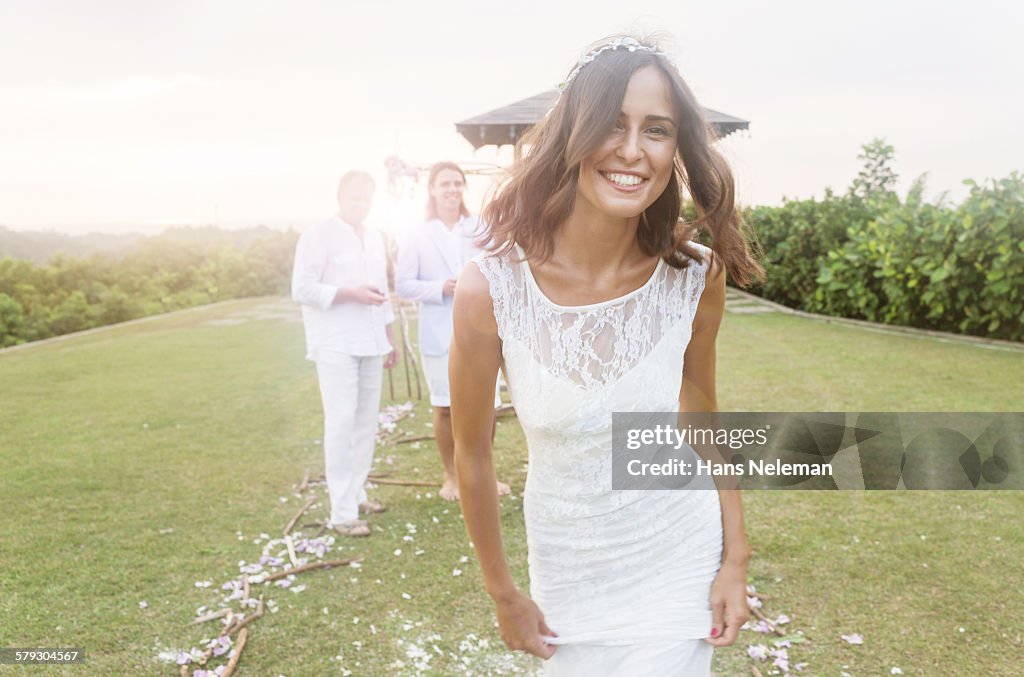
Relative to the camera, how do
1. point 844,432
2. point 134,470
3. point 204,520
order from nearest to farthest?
point 204,520, point 134,470, point 844,432

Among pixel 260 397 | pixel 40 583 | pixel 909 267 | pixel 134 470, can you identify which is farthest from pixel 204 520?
pixel 909 267

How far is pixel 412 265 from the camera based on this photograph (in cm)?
601

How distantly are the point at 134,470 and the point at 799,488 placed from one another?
17.8 feet

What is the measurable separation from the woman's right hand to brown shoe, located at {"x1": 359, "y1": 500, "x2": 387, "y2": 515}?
3949mm

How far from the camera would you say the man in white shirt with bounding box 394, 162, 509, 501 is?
19.3 feet

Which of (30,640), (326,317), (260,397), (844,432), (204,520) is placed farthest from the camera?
(260,397)

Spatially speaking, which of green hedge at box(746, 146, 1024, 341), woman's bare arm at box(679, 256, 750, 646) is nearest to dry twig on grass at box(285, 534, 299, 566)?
woman's bare arm at box(679, 256, 750, 646)

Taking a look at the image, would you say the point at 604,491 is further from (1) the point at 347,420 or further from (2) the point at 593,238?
(1) the point at 347,420

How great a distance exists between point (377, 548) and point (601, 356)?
363 centimetres

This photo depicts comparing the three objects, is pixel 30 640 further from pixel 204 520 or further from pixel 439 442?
pixel 439 442

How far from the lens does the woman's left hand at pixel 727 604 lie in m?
1.88

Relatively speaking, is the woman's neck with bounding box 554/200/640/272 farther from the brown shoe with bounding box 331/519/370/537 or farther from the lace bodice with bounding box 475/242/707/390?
the brown shoe with bounding box 331/519/370/537
